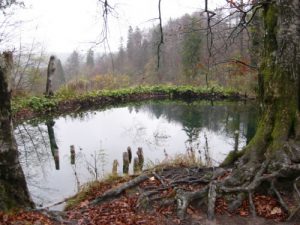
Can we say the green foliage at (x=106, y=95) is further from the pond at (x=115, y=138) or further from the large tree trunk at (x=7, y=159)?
the large tree trunk at (x=7, y=159)

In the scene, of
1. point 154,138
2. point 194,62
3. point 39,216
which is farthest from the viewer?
point 194,62

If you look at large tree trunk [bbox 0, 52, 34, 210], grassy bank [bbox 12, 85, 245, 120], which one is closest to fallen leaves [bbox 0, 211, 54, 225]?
large tree trunk [bbox 0, 52, 34, 210]

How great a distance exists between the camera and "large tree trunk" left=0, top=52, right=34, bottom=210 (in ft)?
13.5

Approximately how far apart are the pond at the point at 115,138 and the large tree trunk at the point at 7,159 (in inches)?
98.6

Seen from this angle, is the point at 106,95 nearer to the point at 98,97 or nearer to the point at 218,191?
the point at 98,97

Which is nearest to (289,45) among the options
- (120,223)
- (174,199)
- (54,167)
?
(174,199)

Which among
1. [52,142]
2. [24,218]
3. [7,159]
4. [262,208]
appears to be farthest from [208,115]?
[24,218]

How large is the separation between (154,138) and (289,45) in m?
8.99

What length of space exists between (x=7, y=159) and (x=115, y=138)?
30.1 ft

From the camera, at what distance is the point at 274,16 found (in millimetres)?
4930

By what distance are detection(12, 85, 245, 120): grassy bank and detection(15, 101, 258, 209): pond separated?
1055mm

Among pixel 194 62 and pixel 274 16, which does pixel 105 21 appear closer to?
pixel 274 16

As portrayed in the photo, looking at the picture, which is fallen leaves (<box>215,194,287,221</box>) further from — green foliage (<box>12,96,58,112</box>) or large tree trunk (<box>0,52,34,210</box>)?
green foliage (<box>12,96,58,112</box>)

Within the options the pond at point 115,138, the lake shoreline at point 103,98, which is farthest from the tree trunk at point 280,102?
the lake shoreline at point 103,98
